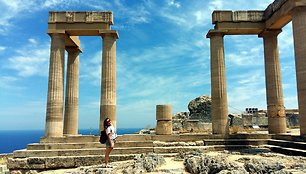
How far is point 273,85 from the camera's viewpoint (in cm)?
1972

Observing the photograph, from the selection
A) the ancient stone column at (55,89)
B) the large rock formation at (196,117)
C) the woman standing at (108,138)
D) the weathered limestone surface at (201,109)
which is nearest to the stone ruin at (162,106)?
the ancient stone column at (55,89)

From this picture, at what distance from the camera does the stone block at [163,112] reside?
1922cm

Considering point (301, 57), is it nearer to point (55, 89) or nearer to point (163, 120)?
point (163, 120)

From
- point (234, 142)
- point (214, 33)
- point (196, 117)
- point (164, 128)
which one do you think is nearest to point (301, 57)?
point (214, 33)

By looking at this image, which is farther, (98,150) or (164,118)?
(164,118)

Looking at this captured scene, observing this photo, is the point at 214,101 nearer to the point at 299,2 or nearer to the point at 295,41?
the point at 295,41

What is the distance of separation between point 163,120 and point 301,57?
1037cm

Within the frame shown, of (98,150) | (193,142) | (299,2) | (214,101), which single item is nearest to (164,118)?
(193,142)

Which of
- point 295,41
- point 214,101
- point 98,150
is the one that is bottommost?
point 98,150

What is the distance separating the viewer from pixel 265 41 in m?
20.4

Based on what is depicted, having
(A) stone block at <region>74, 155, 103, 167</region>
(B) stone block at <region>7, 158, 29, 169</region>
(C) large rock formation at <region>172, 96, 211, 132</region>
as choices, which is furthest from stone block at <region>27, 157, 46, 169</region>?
(C) large rock formation at <region>172, 96, 211, 132</region>

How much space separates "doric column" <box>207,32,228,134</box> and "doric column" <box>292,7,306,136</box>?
5.09m

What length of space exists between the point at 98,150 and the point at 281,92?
14724mm

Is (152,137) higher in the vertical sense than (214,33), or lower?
lower
